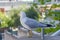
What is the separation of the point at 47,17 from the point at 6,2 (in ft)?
23.3

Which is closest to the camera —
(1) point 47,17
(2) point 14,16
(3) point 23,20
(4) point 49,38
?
(4) point 49,38

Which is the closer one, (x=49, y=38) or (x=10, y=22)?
(x=49, y=38)

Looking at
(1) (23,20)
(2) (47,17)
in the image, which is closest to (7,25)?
(2) (47,17)

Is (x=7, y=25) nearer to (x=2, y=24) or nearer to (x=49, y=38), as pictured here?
(x=2, y=24)

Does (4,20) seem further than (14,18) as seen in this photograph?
No

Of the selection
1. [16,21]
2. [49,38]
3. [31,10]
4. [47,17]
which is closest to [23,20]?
[49,38]

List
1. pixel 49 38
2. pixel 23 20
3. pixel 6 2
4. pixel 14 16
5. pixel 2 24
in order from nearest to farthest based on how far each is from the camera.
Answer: pixel 49 38 < pixel 23 20 < pixel 2 24 < pixel 14 16 < pixel 6 2

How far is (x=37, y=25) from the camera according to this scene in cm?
247

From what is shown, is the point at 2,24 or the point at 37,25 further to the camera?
the point at 2,24

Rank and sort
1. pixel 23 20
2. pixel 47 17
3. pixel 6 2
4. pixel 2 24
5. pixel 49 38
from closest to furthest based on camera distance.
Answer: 1. pixel 49 38
2. pixel 23 20
3. pixel 47 17
4. pixel 2 24
5. pixel 6 2

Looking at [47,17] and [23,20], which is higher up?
[23,20]

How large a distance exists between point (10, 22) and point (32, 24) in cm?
641

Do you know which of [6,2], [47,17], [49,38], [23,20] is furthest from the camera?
[6,2]

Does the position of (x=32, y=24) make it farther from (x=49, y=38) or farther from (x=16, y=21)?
(x=16, y=21)
